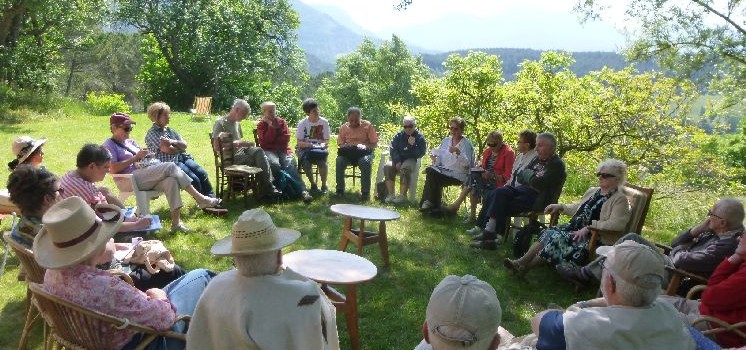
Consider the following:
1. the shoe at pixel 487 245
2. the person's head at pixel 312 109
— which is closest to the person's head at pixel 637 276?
the shoe at pixel 487 245

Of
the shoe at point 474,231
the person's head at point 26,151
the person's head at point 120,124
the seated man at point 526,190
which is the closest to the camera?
the person's head at point 26,151

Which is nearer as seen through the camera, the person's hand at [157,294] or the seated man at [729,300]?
the person's hand at [157,294]

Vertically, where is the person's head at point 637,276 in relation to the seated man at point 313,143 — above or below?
above

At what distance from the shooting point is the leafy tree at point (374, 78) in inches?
1986

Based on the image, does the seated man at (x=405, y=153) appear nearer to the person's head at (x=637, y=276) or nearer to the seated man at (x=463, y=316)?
the person's head at (x=637, y=276)

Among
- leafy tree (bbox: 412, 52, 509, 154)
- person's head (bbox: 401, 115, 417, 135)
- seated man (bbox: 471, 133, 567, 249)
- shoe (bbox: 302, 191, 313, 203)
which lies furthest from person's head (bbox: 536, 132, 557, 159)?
leafy tree (bbox: 412, 52, 509, 154)

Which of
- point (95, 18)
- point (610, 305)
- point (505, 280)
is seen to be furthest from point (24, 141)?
point (95, 18)

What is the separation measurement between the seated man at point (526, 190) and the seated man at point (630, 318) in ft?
10.9

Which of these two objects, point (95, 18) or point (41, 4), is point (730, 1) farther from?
point (95, 18)

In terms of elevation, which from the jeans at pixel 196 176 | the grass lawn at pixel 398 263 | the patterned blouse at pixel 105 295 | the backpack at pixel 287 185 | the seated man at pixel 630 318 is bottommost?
the grass lawn at pixel 398 263

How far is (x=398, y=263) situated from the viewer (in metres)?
5.12

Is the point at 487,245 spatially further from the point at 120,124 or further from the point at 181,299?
the point at 120,124

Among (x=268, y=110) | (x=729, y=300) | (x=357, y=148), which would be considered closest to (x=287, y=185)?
(x=268, y=110)

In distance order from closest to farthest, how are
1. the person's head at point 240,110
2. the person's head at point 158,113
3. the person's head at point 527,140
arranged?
the person's head at point 527,140 < the person's head at point 158,113 < the person's head at point 240,110
